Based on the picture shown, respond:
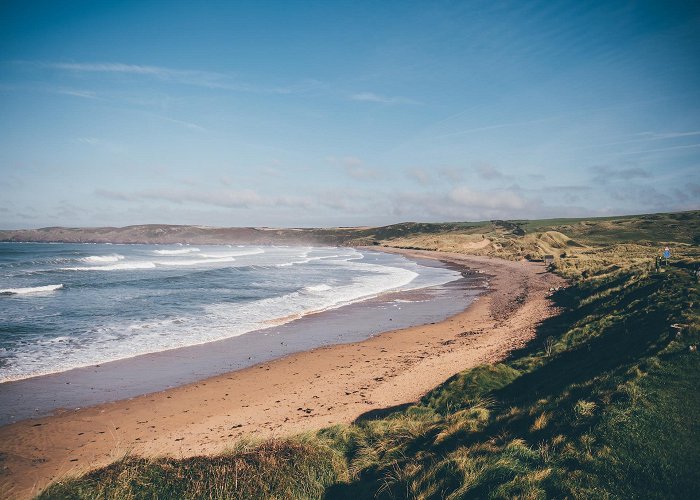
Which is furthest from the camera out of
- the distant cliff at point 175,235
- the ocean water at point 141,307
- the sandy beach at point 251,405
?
the distant cliff at point 175,235

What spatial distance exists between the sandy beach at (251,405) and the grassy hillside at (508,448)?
3.94ft

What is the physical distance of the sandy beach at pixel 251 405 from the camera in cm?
819

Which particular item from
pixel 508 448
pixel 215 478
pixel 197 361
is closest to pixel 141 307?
pixel 197 361

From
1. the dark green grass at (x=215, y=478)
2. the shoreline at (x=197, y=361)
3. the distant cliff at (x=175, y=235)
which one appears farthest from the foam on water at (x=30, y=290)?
the distant cliff at (x=175, y=235)

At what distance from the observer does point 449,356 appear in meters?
14.0

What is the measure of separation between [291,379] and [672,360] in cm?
1029

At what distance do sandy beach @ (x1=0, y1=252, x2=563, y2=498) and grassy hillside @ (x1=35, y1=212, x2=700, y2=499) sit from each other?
120 cm

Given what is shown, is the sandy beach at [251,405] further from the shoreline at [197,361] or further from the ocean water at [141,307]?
the ocean water at [141,307]

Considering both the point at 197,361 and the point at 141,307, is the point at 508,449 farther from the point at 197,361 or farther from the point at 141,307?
the point at 141,307

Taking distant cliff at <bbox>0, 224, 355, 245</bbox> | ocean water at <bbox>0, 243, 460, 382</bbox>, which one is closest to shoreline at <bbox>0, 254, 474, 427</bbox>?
ocean water at <bbox>0, 243, 460, 382</bbox>

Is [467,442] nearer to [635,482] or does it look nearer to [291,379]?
[635,482]

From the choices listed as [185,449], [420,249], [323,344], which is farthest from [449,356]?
[420,249]

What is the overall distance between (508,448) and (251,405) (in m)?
7.63

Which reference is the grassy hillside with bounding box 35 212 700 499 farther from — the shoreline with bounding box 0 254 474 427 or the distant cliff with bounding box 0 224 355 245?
the distant cliff with bounding box 0 224 355 245
